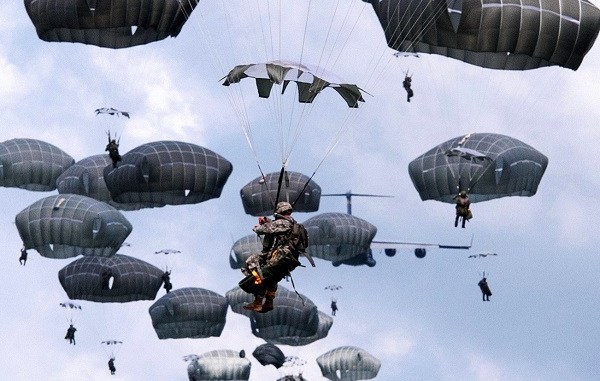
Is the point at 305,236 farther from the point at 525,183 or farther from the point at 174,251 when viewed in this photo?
the point at 174,251

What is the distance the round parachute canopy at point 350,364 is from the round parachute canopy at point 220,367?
171 inches

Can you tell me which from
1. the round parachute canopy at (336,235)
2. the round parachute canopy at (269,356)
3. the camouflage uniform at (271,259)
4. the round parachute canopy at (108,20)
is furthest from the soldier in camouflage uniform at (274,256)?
the round parachute canopy at (269,356)

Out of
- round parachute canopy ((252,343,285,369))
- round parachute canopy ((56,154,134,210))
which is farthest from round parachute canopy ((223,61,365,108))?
round parachute canopy ((252,343,285,369))

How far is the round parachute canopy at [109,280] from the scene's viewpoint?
74.8m

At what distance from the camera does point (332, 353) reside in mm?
94375

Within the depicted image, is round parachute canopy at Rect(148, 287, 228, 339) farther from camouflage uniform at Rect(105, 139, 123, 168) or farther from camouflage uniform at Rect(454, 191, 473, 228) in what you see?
camouflage uniform at Rect(454, 191, 473, 228)

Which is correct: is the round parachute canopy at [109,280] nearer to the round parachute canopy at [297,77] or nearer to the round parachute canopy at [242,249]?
the round parachute canopy at [242,249]

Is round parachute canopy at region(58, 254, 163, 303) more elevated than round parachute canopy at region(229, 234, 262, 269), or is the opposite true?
round parachute canopy at region(229, 234, 262, 269)

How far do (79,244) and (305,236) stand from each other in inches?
1229

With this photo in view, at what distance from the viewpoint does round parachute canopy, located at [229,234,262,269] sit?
8312cm

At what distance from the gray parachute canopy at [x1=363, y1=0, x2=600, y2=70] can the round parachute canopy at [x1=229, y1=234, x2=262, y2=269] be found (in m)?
32.7

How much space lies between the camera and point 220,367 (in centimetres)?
9175

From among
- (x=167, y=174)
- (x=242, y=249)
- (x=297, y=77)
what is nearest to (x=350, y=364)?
(x=242, y=249)

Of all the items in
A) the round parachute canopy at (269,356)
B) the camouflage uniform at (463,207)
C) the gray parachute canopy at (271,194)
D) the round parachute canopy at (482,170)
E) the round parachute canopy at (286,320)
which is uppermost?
the gray parachute canopy at (271,194)
